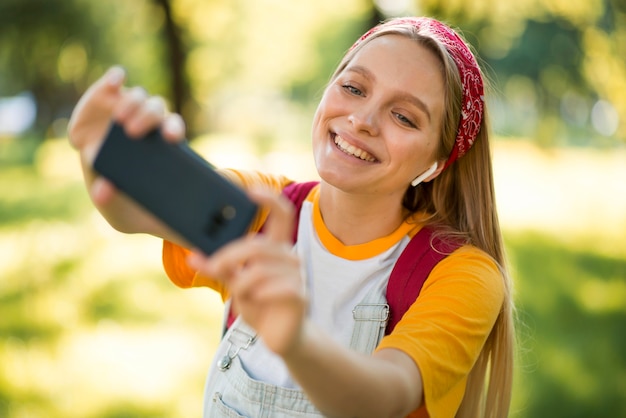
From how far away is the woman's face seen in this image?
2295 millimetres

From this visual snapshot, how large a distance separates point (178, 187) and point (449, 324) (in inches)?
36.0

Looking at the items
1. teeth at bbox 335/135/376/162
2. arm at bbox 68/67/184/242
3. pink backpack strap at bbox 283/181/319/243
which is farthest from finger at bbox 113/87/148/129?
pink backpack strap at bbox 283/181/319/243

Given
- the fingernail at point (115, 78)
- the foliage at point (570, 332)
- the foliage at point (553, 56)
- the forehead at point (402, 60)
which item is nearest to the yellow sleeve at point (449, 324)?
the forehead at point (402, 60)

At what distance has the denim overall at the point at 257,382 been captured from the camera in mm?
2146

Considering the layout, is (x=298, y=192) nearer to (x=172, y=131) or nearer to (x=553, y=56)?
(x=172, y=131)

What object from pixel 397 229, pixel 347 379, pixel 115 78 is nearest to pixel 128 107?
pixel 115 78

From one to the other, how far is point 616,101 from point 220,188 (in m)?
7.90

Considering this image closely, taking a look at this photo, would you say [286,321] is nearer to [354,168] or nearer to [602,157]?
[354,168]

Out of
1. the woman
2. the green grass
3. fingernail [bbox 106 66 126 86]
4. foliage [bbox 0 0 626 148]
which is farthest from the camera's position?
foliage [bbox 0 0 626 148]

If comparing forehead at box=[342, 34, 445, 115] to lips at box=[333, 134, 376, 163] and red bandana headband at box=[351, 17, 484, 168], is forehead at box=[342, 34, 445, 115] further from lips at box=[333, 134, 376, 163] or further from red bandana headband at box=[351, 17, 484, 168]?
lips at box=[333, 134, 376, 163]

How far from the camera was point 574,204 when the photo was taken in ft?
38.9

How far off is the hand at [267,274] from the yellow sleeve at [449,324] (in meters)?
0.62

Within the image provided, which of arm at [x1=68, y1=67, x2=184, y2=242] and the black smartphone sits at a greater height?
arm at [x1=68, y1=67, x2=184, y2=242]

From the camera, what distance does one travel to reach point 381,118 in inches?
91.0
